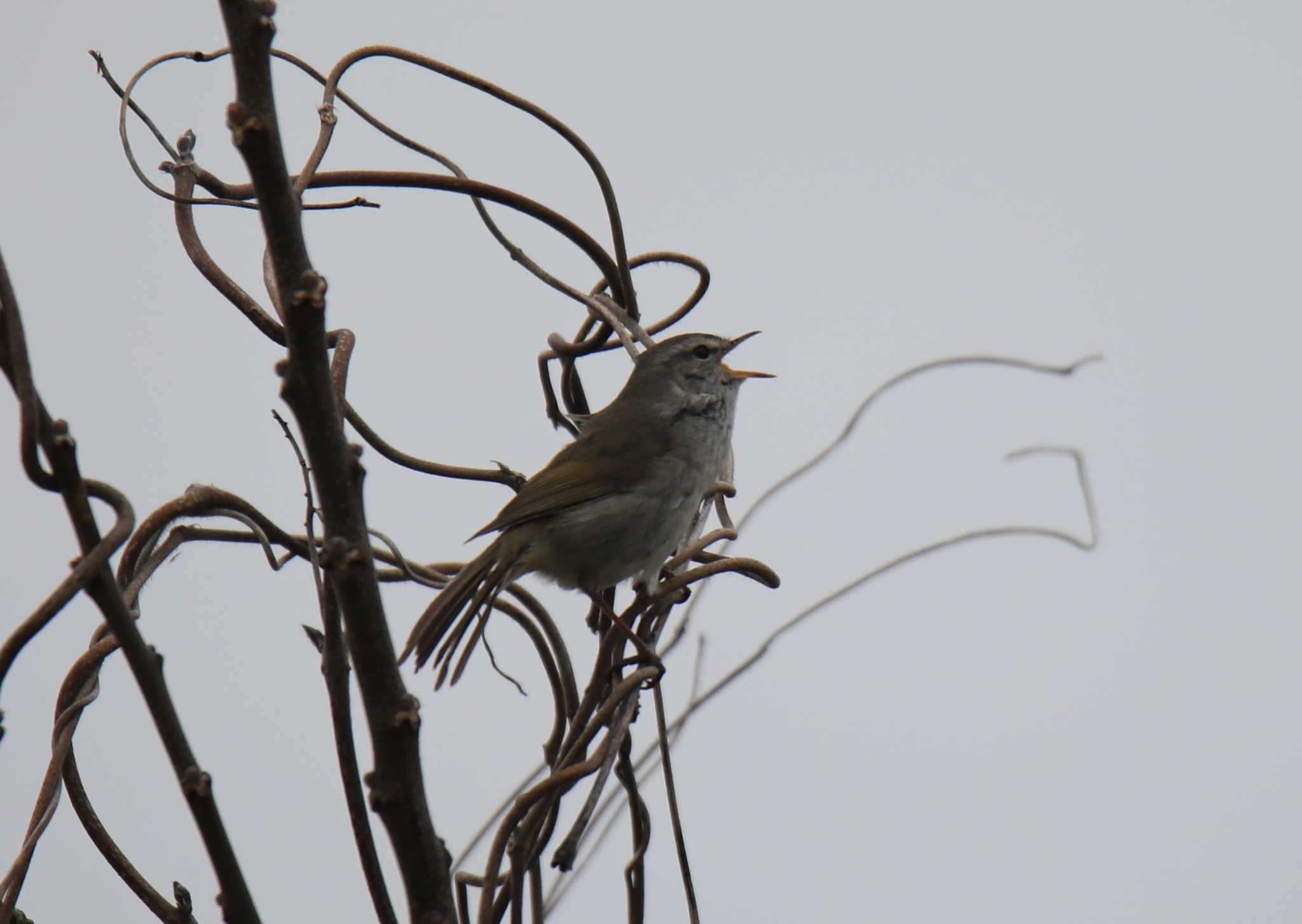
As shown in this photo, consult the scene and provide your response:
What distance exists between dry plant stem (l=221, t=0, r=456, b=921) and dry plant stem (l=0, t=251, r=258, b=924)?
0.14 m

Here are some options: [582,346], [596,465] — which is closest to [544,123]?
[582,346]

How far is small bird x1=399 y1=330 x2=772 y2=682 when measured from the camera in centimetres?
287

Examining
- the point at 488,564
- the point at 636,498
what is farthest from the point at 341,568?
the point at 636,498

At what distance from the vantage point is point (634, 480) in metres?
3.10

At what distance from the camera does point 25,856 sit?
119 cm

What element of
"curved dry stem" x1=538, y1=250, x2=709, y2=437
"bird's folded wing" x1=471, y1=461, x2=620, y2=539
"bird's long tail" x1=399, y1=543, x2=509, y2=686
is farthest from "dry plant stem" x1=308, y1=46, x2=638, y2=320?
"bird's folded wing" x1=471, y1=461, x2=620, y2=539

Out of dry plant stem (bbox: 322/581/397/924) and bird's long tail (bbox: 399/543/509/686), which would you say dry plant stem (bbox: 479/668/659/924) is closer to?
dry plant stem (bbox: 322/581/397/924)

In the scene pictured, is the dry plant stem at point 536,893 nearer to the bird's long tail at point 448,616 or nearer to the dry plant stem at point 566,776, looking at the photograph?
the dry plant stem at point 566,776

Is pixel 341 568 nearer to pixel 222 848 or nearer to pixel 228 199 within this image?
pixel 222 848

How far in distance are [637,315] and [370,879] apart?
3.80 feet

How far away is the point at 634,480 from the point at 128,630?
7.29 ft

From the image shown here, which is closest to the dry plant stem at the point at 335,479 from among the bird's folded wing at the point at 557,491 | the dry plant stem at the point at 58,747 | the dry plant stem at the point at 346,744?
the dry plant stem at the point at 346,744

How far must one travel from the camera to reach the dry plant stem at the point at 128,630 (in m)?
0.89

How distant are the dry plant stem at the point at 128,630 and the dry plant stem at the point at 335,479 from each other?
14 centimetres
